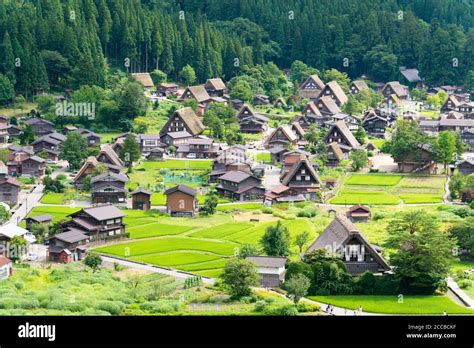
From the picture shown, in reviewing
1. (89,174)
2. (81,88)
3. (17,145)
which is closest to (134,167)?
(89,174)

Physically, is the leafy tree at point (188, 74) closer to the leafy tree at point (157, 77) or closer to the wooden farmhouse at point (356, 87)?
the leafy tree at point (157, 77)

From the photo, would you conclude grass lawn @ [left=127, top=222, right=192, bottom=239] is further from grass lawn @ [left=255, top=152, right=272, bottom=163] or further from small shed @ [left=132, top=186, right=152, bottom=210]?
grass lawn @ [left=255, top=152, right=272, bottom=163]

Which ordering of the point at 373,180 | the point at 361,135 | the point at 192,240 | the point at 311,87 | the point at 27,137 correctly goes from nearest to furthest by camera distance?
the point at 192,240 < the point at 373,180 < the point at 27,137 < the point at 361,135 < the point at 311,87

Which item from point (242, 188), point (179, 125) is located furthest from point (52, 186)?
point (179, 125)

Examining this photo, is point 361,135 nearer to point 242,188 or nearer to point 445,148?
point 445,148

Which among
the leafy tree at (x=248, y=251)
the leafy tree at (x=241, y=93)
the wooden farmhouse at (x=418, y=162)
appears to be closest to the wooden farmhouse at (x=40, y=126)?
the leafy tree at (x=241, y=93)

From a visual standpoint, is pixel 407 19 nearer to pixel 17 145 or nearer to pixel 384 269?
pixel 17 145

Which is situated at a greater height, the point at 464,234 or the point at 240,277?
the point at 464,234
